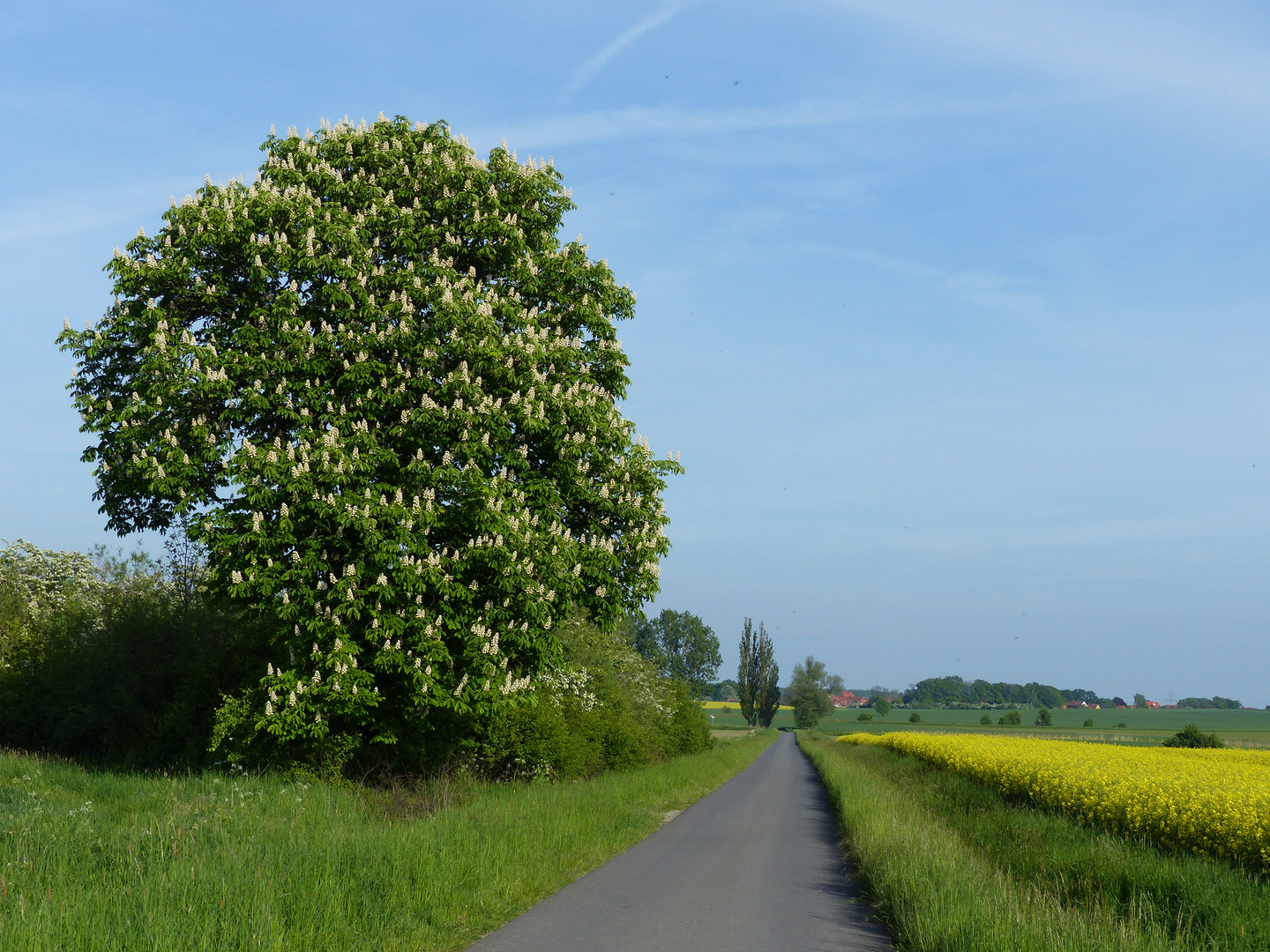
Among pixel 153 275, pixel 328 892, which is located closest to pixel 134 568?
pixel 153 275

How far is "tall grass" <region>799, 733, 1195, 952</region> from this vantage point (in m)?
7.65

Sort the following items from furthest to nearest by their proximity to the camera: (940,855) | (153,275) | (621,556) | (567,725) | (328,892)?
(567,725) → (621,556) → (153,275) → (940,855) → (328,892)

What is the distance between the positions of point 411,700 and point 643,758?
20.9m

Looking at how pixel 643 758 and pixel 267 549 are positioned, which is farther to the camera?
pixel 643 758

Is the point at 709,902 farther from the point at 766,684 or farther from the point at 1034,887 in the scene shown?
the point at 766,684

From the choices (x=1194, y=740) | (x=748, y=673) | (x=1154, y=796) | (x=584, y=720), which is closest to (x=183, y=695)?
(x=584, y=720)

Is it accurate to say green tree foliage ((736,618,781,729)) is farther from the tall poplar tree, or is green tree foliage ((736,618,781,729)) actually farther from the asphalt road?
the asphalt road

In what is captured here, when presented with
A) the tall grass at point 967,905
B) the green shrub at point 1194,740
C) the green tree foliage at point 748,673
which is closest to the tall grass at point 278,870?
the tall grass at point 967,905

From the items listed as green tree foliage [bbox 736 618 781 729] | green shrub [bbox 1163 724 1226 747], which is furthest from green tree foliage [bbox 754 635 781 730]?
green shrub [bbox 1163 724 1226 747]

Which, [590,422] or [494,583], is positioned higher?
[590,422]

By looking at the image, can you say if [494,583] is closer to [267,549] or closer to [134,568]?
[267,549]

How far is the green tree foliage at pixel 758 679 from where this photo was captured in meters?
140

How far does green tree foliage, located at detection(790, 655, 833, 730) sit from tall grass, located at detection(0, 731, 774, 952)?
15142 centimetres

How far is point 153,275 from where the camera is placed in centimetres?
1736
